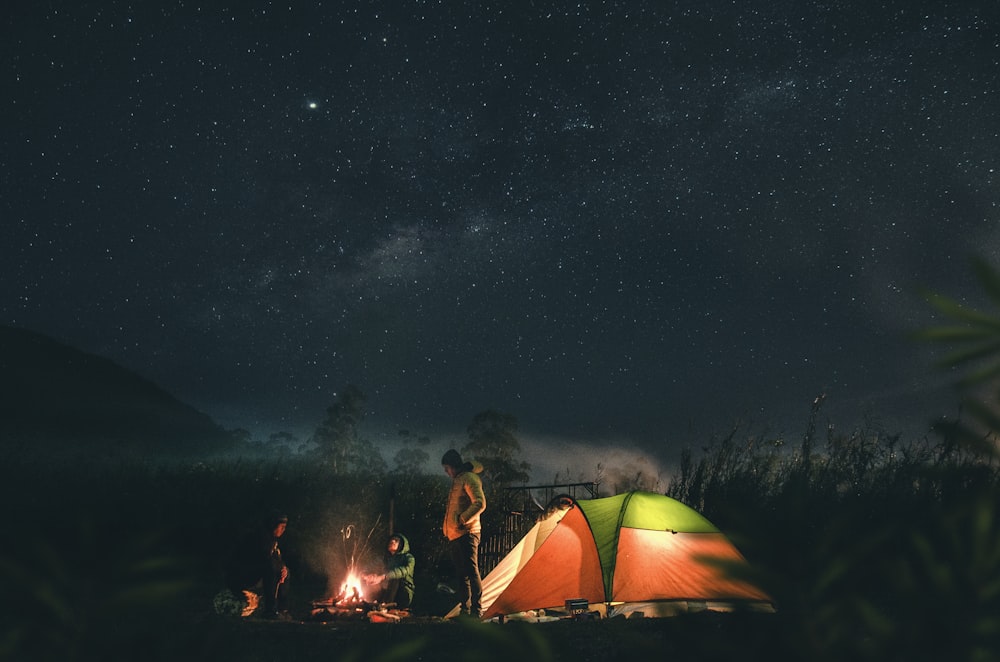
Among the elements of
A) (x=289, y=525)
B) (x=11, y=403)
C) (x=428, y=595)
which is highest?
(x=11, y=403)

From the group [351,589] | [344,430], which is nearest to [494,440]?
[344,430]

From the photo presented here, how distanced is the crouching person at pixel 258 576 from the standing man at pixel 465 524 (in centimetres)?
251

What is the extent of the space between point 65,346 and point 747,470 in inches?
3827

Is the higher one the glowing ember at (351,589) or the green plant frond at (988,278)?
the green plant frond at (988,278)

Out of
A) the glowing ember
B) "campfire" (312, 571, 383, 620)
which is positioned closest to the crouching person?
"campfire" (312, 571, 383, 620)

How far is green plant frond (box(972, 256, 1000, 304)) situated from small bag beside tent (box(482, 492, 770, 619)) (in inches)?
320

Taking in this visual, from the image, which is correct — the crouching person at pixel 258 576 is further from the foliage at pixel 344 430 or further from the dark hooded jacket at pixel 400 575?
the foliage at pixel 344 430

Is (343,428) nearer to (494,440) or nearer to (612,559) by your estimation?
(494,440)

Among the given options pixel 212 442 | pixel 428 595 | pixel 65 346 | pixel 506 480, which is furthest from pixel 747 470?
pixel 65 346

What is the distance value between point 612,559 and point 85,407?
76577mm

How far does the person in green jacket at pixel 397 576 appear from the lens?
1023 cm

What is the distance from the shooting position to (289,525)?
13172mm

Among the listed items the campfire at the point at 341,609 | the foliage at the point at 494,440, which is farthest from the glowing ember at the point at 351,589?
the foliage at the point at 494,440

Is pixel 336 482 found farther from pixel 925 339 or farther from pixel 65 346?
pixel 65 346
